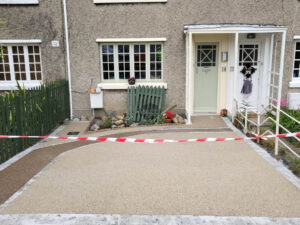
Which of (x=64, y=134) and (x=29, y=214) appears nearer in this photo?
(x=29, y=214)

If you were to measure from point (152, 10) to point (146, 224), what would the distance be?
798 cm

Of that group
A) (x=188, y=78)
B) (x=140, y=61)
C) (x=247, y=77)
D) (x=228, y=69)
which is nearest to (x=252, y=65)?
Answer: (x=247, y=77)

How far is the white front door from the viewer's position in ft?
34.2

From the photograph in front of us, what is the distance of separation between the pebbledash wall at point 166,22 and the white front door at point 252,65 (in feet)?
2.78

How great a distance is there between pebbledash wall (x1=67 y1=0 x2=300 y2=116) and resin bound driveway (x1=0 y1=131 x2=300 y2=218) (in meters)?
4.21

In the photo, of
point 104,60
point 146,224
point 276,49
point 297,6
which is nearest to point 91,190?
point 146,224

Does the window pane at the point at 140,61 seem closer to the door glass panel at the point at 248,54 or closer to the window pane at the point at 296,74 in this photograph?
the door glass panel at the point at 248,54

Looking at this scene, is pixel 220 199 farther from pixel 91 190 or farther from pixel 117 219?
pixel 91 190

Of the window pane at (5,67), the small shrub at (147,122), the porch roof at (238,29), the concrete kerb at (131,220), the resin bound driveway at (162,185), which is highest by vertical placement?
the porch roof at (238,29)

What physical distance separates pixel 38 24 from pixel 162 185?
25.9ft

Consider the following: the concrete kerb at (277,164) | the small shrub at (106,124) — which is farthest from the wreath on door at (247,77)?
the small shrub at (106,124)

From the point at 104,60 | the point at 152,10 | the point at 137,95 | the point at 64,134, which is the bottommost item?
the point at 64,134

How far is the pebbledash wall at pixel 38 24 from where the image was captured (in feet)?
33.8

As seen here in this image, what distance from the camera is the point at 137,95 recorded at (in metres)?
10.4
